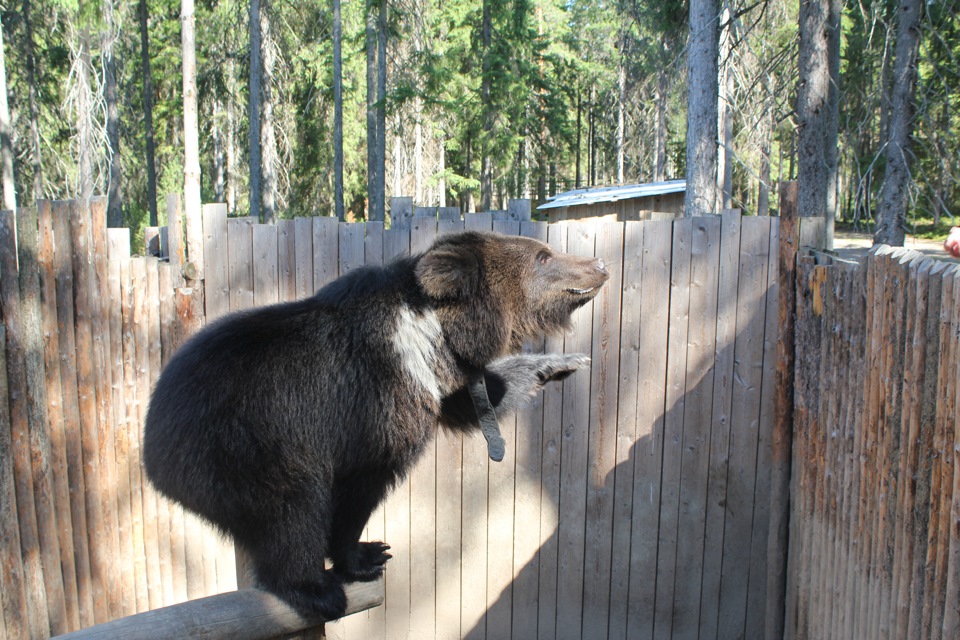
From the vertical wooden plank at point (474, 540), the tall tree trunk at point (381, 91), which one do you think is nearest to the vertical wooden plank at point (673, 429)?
the vertical wooden plank at point (474, 540)

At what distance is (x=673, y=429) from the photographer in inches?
194

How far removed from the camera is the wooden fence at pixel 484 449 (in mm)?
4801

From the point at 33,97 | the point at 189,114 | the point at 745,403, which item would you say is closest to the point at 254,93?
the point at 189,114

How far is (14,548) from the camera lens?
474 cm

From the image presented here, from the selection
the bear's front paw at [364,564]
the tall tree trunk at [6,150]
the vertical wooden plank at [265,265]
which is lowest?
the bear's front paw at [364,564]

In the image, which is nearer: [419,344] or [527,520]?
[419,344]

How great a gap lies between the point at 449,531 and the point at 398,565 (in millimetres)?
466

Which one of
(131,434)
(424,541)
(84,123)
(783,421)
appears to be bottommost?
(424,541)

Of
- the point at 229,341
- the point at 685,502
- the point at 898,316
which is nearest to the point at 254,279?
the point at 229,341

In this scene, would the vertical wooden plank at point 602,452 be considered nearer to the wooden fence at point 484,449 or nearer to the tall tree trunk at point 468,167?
the wooden fence at point 484,449

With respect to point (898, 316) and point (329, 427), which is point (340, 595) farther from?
point (898, 316)

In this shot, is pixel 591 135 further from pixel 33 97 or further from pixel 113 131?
pixel 113 131

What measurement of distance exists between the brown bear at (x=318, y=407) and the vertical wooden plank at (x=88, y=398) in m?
2.27

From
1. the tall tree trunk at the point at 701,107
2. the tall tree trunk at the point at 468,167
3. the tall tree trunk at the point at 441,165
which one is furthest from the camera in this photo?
the tall tree trunk at the point at 441,165
